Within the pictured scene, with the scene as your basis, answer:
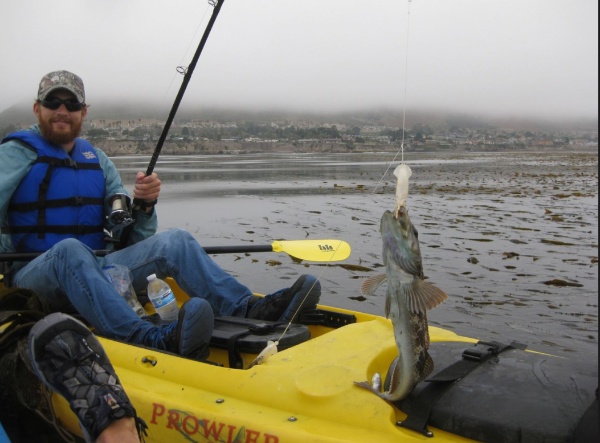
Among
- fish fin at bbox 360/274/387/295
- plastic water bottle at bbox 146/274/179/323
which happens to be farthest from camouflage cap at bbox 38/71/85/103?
fish fin at bbox 360/274/387/295

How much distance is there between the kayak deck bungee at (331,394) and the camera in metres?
2.48

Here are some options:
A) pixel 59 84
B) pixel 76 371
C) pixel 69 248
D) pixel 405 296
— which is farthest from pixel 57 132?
pixel 405 296

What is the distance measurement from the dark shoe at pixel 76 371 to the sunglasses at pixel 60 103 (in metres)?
2.15

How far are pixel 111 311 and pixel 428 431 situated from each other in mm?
2077

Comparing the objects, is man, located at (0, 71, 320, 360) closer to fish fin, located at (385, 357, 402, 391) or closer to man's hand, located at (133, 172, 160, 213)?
man's hand, located at (133, 172, 160, 213)

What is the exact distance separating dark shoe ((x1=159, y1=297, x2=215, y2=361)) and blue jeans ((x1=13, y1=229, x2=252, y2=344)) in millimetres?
258

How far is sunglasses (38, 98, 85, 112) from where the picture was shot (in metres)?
4.30

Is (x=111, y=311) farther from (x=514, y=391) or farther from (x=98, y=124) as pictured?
(x=98, y=124)

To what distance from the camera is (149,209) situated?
464 centimetres

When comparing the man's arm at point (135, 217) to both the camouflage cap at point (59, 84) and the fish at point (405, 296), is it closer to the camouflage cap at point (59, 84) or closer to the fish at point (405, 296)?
the camouflage cap at point (59, 84)

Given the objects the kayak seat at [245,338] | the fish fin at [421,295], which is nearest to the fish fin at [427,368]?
the fish fin at [421,295]

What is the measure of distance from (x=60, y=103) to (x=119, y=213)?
2.83 feet

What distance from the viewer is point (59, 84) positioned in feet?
14.0

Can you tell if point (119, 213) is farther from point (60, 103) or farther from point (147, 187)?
point (60, 103)
